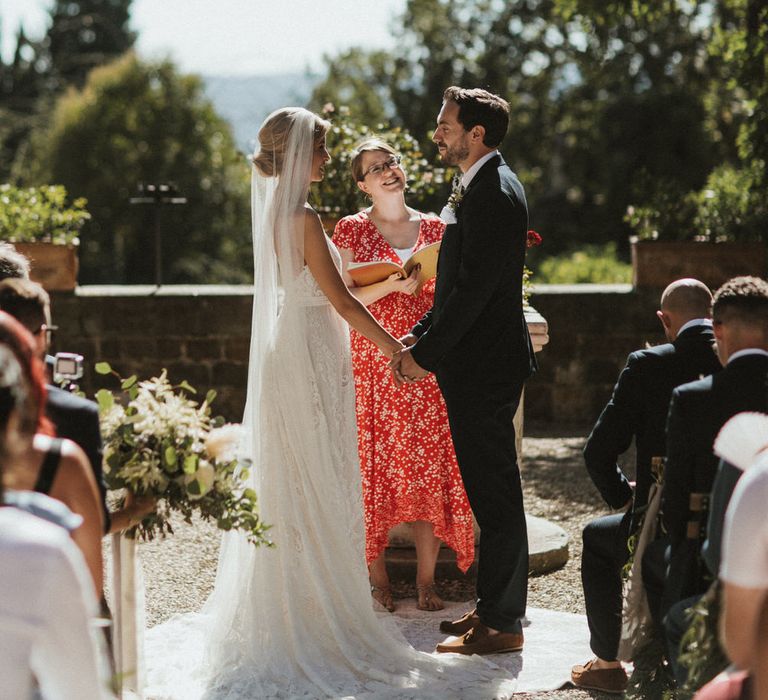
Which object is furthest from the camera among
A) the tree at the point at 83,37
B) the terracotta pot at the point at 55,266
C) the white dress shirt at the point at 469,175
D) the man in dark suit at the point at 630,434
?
the tree at the point at 83,37

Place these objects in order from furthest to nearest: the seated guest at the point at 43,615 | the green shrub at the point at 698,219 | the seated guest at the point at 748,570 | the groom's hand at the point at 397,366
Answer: the green shrub at the point at 698,219, the groom's hand at the point at 397,366, the seated guest at the point at 748,570, the seated guest at the point at 43,615

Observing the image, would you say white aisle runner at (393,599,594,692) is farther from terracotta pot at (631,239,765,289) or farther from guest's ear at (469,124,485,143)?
terracotta pot at (631,239,765,289)

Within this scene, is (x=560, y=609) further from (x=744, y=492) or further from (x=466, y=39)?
(x=466, y=39)

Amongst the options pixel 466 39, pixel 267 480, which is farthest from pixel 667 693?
pixel 466 39

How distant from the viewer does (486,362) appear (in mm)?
4430

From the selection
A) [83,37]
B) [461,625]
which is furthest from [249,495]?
[83,37]

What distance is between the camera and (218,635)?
4.30 meters

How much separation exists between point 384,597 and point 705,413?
7.84 ft

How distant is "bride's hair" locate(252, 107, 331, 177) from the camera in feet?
14.1

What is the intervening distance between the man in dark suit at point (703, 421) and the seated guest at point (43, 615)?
168 centimetres

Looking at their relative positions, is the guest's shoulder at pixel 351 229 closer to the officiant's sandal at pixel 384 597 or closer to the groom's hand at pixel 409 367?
the groom's hand at pixel 409 367

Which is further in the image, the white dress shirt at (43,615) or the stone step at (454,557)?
the stone step at (454,557)

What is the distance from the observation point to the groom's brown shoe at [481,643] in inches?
175

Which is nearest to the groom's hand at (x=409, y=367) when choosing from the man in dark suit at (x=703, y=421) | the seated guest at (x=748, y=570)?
the man in dark suit at (x=703, y=421)
